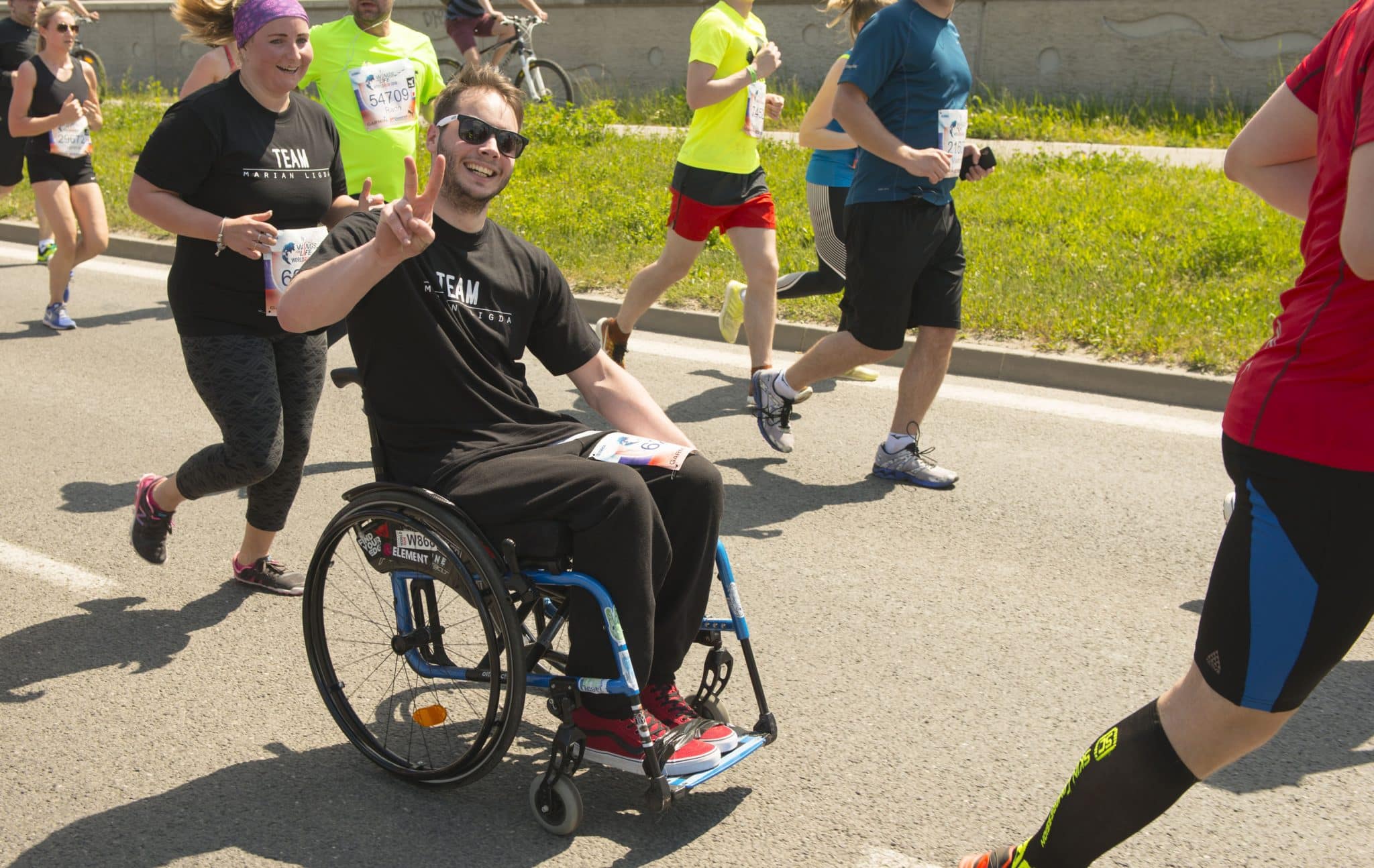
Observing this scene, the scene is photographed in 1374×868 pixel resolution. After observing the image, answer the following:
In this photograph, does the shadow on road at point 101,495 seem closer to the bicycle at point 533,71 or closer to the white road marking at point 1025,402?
the white road marking at point 1025,402

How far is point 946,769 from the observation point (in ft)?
11.1

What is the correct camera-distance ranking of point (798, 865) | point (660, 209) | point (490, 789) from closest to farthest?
1. point (798, 865)
2. point (490, 789)
3. point (660, 209)

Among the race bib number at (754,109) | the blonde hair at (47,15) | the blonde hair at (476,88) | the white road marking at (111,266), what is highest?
the blonde hair at (476,88)

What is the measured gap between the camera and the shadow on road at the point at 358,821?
303 centimetres

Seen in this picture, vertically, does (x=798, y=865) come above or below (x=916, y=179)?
below

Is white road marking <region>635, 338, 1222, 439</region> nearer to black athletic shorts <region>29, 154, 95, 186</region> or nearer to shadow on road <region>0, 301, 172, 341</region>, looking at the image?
shadow on road <region>0, 301, 172, 341</region>

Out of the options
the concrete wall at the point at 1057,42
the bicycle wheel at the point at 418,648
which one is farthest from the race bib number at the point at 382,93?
the concrete wall at the point at 1057,42

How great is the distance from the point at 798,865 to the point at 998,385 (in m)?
4.61

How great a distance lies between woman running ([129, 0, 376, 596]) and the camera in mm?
4098

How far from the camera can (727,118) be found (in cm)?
662

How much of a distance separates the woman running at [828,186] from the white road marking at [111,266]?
16.5 feet

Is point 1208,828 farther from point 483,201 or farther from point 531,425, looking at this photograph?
point 483,201

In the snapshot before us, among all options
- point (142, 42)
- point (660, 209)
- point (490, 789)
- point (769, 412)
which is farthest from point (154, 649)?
point (142, 42)

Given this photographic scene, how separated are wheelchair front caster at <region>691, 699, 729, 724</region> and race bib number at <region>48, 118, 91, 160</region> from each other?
6.64 meters
